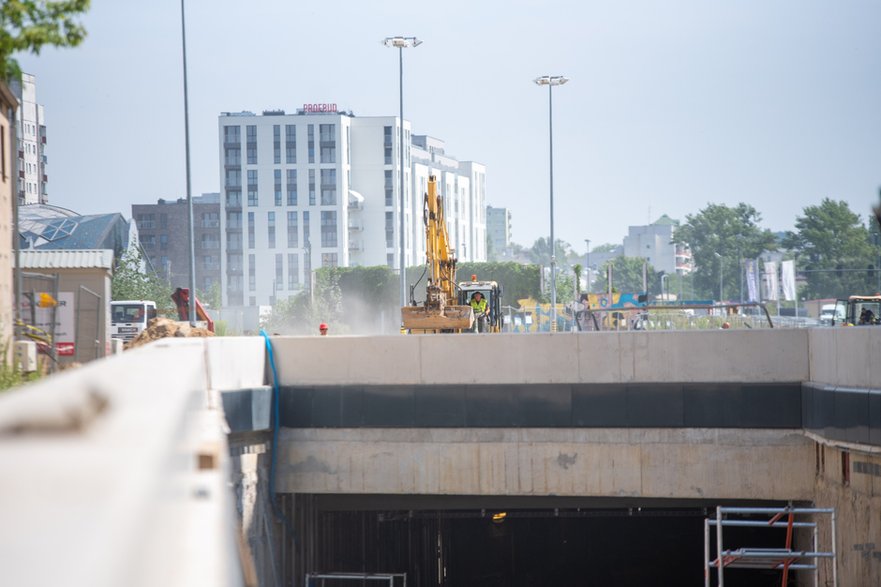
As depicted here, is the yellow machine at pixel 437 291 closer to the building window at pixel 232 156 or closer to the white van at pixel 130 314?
the white van at pixel 130 314

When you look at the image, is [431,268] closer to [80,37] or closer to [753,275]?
[80,37]

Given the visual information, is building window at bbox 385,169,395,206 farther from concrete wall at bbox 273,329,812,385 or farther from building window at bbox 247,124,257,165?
concrete wall at bbox 273,329,812,385

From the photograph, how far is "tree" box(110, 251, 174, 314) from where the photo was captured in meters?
64.8

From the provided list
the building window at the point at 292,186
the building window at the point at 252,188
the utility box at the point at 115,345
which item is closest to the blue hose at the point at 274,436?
the utility box at the point at 115,345

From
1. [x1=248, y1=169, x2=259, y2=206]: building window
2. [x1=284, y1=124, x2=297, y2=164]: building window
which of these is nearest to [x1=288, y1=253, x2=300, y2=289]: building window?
[x1=248, y1=169, x2=259, y2=206]: building window

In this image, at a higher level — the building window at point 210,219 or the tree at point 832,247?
the building window at point 210,219

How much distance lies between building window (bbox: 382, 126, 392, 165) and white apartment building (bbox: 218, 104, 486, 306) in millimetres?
132

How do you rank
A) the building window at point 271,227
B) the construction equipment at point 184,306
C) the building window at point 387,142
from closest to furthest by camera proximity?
the construction equipment at point 184,306
the building window at point 271,227
the building window at point 387,142

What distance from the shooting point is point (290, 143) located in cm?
15600

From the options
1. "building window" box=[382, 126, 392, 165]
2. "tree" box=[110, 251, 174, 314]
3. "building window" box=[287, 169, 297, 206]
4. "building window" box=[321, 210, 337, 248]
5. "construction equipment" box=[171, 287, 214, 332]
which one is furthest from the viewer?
"building window" box=[382, 126, 392, 165]

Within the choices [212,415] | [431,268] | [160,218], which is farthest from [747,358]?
[160,218]

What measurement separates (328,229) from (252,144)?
47.7 ft

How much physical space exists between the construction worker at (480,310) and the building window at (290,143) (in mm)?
120400

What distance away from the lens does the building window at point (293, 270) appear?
160m
